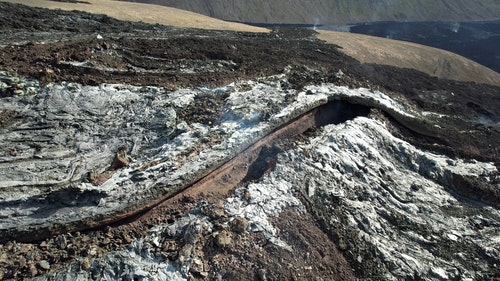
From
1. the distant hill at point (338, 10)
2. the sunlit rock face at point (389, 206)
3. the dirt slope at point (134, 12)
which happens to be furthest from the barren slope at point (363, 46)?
the distant hill at point (338, 10)

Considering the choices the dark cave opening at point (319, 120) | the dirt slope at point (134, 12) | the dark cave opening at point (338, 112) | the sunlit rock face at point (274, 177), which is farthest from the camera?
the dirt slope at point (134, 12)

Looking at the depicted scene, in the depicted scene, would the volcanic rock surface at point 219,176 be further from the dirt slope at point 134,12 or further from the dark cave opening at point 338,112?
the dirt slope at point 134,12

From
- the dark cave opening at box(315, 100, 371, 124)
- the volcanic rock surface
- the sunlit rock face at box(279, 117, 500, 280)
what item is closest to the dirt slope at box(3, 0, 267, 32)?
the volcanic rock surface

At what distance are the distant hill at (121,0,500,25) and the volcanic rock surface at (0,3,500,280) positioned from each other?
51.6m

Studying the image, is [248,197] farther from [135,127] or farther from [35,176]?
[35,176]

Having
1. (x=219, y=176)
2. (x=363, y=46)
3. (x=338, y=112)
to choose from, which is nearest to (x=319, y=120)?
(x=338, y=112)

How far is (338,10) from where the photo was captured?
74.4 metres

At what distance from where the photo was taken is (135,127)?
1114 cm

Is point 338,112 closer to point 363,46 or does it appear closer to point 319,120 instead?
point 319,120

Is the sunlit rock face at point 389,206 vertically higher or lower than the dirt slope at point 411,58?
lower

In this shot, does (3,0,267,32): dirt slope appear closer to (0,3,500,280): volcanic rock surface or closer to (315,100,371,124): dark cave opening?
(0,3,500,280): volcanic rock surface

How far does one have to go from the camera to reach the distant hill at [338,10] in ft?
211

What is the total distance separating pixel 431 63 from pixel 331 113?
24.3 metres

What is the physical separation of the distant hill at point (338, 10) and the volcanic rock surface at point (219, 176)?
169 ft
